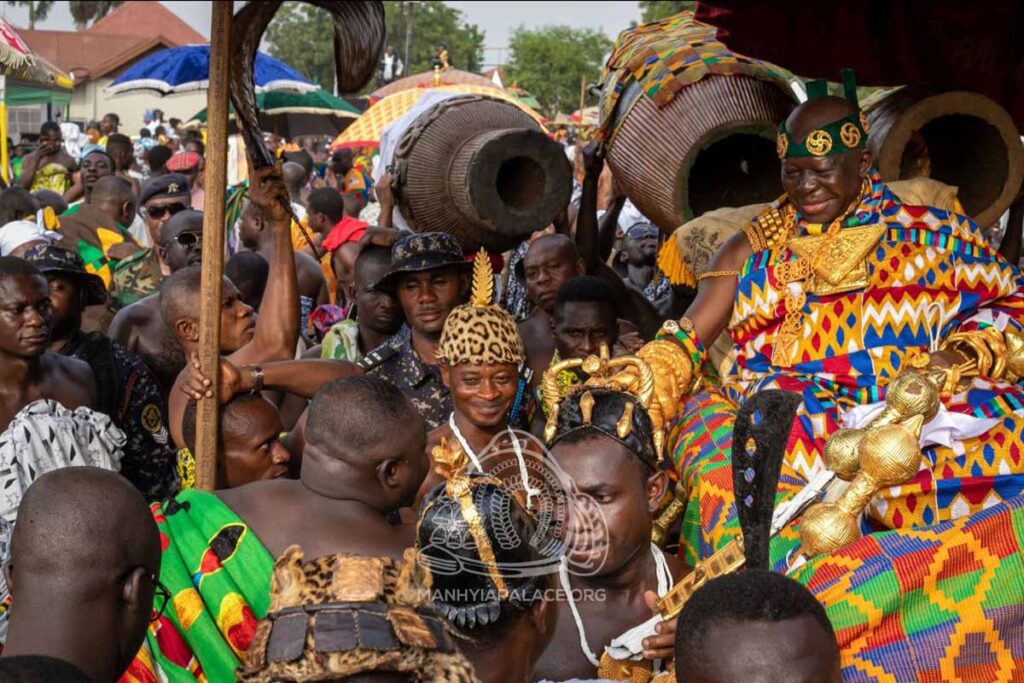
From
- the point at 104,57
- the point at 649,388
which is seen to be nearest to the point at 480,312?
the point at 649,388

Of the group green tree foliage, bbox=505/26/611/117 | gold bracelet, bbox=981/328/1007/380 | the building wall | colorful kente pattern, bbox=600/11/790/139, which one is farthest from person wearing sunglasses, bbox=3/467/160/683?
green tree foliage, bbox=505/26/611/117

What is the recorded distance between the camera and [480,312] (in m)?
4.23

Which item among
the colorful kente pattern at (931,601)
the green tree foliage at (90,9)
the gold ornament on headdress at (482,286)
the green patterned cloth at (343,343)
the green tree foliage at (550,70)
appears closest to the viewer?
the colorful kente pattern at (931,601)

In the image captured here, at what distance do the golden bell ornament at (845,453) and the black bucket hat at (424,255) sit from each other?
2.05 metres

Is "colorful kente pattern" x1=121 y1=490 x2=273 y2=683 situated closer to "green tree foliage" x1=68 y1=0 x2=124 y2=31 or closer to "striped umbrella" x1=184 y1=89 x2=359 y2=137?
"striped umbrella" x1=184 y1=89 x2=359 y2=137

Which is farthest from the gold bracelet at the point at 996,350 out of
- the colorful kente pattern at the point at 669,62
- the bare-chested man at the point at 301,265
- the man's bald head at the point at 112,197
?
the man's bald head at the point at 112,197

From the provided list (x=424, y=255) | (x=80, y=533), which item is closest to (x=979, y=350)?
(x=424, y=255)

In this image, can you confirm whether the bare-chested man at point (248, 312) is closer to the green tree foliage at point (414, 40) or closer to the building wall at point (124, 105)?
the building wall at point (124, 105)

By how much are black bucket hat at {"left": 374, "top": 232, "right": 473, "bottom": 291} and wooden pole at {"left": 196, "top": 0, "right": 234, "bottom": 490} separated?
1159 millimetres

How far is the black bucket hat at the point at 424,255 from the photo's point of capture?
16.3 ft

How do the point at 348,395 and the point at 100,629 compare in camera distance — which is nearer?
the point at 100,629

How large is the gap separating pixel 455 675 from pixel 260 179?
3.05m

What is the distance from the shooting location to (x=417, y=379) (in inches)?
190

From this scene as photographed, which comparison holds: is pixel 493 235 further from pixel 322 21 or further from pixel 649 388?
pixel 322 21
